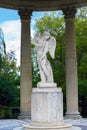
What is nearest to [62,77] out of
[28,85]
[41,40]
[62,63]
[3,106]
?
[62,63]

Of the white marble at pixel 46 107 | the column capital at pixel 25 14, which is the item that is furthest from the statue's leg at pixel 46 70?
the column capital at pixel 25 14

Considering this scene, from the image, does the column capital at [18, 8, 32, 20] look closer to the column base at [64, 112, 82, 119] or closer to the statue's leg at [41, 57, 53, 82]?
the column base at [64, 112, 82, 119]

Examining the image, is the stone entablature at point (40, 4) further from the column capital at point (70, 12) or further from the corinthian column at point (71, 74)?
the corinthian column at point (71, 74)

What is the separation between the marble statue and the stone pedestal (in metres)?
2.99

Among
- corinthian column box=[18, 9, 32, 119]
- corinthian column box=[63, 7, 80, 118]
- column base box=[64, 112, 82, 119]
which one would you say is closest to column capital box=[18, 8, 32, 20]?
corinthian column box=[18, 9, 32, 119]

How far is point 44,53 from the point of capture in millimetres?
69000

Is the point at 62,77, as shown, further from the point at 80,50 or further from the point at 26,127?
the point at 26,127

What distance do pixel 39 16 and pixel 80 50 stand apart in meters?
26.8

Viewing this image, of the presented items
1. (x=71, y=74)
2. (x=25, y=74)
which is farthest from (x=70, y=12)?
(x=25, y=74)

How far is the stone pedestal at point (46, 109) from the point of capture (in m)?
64.9

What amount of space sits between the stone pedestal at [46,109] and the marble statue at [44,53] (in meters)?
2.99

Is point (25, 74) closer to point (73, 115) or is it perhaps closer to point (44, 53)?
point (73, 115)

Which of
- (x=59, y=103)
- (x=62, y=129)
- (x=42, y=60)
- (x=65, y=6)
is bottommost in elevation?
(x=62, y=129)

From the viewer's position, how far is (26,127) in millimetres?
64688
